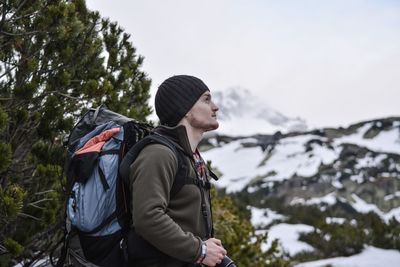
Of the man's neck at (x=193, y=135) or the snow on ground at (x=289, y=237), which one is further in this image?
the snow on ground at (x=289, y=237)

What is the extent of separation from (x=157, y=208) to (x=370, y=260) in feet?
33.0

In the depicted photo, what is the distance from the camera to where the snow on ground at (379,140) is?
4497 centimetres

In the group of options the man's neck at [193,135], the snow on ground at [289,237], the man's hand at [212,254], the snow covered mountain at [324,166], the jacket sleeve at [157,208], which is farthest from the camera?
the snow covered mountain at [324,166]

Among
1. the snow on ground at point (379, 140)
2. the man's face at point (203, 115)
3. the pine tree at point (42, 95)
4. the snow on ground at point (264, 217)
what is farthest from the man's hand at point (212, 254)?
the snow on ground at point (379, 140)

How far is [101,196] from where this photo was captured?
1.95 meters

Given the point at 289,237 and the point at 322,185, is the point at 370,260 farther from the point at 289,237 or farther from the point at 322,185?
the point at 322,185

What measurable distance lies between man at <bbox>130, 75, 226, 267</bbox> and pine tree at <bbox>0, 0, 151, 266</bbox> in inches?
53.5

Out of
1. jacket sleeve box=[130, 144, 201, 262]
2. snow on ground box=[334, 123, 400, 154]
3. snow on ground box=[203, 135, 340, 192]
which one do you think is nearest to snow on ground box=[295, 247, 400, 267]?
jacket sleeve box=[130, 144, 201, 262]

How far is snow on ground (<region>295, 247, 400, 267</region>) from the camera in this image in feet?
33.5

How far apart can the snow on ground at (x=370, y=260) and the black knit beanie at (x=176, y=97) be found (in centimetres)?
927

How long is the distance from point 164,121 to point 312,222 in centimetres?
2058

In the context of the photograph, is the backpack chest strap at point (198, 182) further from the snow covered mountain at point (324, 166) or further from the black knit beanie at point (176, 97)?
the snow covered mountain at point (324, 166)

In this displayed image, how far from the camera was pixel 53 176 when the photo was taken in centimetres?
321

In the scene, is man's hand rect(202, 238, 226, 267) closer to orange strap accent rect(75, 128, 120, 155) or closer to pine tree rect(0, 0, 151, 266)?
orange strap accent rect(75, 128, 120, 155)
